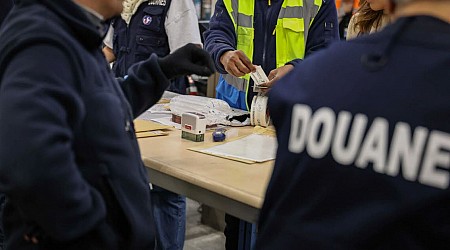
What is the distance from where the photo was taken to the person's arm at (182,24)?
265 centimetres

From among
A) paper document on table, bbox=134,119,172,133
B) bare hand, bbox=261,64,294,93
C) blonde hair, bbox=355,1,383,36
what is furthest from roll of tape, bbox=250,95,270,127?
blonde hair, bbox=355,1,383,36

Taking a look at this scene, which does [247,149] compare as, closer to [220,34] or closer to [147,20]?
[220,34]

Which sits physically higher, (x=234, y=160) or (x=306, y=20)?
(x=306, y=20)

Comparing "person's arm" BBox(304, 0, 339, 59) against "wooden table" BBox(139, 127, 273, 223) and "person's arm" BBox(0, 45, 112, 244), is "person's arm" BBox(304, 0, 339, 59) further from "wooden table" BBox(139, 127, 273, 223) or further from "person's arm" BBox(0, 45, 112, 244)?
"person's arm" BBox(0, 45, 112, 244)

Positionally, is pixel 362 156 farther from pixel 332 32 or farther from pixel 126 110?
pixel 332 32

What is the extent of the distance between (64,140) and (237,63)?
1.15 m

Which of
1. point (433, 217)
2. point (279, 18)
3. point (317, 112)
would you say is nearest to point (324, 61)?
point (317, 112)

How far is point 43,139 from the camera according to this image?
3.18ft

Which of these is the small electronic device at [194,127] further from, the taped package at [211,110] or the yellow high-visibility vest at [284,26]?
the yellow high-visibility vest at [284,26]

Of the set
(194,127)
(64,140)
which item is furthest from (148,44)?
(64,140)

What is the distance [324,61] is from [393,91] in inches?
4.8

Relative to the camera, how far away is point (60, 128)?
99 cm

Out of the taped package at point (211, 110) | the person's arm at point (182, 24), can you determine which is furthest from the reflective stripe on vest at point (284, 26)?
the person's arm at point (182, 24)

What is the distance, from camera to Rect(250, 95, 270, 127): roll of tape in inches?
82.0
